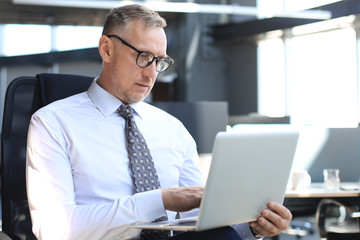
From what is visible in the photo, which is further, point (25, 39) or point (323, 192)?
point (25, 39)

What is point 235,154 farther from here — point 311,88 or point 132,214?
point 311,88

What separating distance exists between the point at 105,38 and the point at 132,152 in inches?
16.9

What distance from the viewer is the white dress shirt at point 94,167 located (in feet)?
4.91

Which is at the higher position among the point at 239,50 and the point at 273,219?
the point at 239,50

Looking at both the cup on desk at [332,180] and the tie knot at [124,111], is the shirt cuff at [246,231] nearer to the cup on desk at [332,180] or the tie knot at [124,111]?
the tie knot at [124,111]

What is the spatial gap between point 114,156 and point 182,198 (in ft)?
1.28

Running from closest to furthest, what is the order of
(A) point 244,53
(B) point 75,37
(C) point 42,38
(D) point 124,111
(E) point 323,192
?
(D) point 124,111 → (E) point 323,192 → (C) point 42,38 → (B) point 75,37 → (A) point 244,53

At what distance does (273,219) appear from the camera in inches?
58.9

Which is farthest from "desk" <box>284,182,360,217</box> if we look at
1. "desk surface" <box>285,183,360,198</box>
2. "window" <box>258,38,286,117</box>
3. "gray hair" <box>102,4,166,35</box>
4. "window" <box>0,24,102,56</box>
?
"window" <box>0,24,102,56</box>

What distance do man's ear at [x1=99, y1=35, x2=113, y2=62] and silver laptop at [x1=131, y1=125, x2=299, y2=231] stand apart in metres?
0.71

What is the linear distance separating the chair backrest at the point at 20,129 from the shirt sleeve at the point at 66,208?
280 mm

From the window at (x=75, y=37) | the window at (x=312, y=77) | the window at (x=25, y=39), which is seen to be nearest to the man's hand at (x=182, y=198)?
the window at (x=312, y=77)

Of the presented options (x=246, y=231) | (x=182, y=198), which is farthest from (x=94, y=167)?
(x=246, y=231)

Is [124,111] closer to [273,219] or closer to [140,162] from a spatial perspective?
[140,162]
